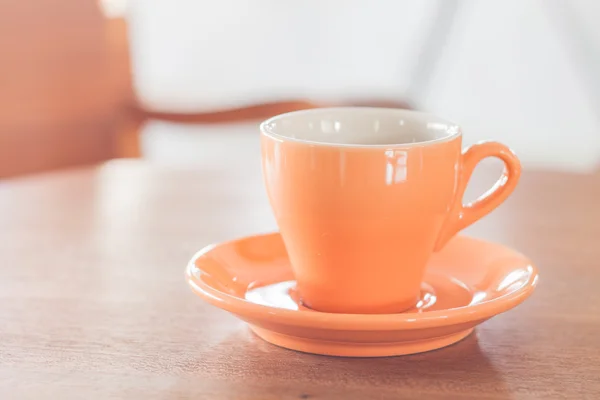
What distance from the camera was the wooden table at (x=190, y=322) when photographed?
0.36 m

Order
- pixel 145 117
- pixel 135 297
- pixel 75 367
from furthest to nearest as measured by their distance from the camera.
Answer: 1. pixel 145 117
2. pixel 135 297
3. pixel 75 367

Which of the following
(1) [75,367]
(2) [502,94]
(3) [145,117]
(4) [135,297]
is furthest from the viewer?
(2) [502,94]

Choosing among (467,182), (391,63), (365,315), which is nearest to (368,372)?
(365,315)

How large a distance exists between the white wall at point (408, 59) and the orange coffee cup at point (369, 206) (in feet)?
4.78

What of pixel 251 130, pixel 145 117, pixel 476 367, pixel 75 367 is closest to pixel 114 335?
pixel 75 367

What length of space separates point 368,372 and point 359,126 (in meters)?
0.17

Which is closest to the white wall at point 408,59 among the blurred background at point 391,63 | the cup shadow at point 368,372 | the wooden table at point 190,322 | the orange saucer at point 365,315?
the blurred background at point 391,63

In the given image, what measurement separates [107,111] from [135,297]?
1.02 m

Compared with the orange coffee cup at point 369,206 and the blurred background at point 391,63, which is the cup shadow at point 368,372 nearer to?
the orange coffee cup at point 369,206

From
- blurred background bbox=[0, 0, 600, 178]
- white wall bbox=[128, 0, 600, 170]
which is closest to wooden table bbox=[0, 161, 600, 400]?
blurred background bbox=[0, 0, 600, 178]

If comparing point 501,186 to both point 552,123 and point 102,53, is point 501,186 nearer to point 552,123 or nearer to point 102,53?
point 102,53

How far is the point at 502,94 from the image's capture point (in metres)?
1.88

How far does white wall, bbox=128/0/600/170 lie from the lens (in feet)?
6.10

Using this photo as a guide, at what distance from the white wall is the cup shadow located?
1.51m
